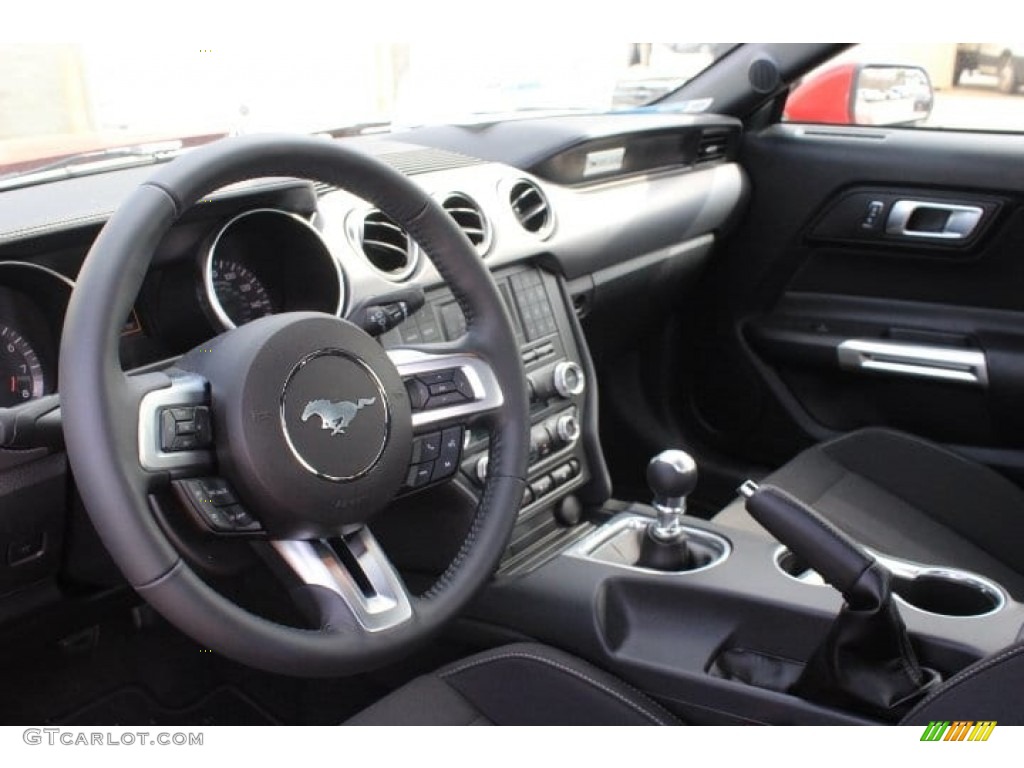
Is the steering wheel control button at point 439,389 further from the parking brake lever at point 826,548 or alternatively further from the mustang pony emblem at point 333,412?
the parking brake lever at point 826,548

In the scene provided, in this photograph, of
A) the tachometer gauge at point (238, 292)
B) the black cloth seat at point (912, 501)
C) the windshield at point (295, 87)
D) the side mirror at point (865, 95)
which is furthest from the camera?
the side mirror at point (865, 95)

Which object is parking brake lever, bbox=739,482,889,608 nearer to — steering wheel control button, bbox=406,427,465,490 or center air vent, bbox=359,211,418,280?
steering wheel control button, bbox=406,427,465,490

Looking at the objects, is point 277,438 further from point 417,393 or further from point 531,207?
point 531,207

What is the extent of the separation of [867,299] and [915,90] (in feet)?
1.71

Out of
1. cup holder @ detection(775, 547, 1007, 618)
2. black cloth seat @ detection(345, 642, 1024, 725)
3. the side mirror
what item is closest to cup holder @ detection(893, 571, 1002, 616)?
cup holder @ detection(775, 547, 1007, 618)

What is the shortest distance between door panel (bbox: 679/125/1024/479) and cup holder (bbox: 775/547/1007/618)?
0.83 meters

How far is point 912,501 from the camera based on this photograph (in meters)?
2.00

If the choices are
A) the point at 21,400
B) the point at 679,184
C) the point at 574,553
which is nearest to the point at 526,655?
the point at 574,553

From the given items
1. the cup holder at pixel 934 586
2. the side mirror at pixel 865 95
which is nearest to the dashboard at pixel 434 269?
the side mirror at pixel 865 95

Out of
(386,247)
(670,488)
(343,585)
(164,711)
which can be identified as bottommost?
(164,711)

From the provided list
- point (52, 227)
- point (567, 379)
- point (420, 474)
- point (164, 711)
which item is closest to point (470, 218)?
point (567, 379)

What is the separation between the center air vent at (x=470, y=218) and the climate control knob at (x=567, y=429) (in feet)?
1.01

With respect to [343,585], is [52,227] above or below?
above

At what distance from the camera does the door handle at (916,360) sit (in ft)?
7.29
